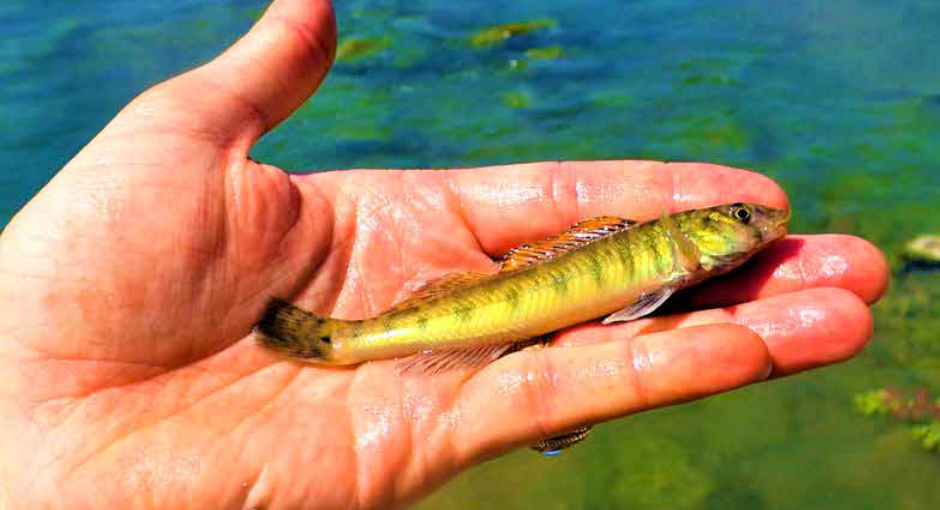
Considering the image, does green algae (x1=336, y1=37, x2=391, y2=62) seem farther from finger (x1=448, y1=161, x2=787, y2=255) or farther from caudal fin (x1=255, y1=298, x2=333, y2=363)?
caudal fin (x1=255, y1=298, x2=333, y2=363)

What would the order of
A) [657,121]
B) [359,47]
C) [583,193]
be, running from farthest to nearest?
[359,47]
[657,121]
[583,193]

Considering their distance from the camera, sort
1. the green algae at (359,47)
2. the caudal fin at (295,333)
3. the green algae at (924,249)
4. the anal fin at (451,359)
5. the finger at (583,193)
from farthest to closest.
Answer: the green algae at (359,47) → the green algae at (924,249) → the finger at (583,193) → the caudal fin at (295,333) → the anal fin at (451,359)

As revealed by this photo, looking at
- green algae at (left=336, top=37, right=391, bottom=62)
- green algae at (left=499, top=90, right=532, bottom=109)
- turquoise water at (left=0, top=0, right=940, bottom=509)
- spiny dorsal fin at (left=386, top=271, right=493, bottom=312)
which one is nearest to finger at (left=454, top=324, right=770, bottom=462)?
spiny dorsal fin at (left=386, top=271, right=493, bottom=312)

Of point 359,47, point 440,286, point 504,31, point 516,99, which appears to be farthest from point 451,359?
point 504,31

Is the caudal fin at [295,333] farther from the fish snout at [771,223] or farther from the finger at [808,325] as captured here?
the fish snout at [771,223]

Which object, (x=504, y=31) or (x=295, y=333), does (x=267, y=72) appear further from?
(x=504, y=31)

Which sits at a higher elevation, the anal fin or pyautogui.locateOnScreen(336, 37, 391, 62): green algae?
the anal fin

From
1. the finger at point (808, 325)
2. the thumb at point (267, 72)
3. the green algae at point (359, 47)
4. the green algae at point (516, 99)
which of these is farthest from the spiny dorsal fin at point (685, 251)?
the green algae at point (359, 47)

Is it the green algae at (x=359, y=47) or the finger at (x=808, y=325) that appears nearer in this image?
the finger at (x=808, y=325)

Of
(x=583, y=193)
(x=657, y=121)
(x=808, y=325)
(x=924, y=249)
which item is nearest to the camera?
(x=808, y=325)
